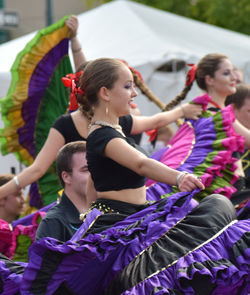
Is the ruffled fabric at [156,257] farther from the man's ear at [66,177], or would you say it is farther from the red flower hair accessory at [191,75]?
the red flower hair accessory at [191,75]

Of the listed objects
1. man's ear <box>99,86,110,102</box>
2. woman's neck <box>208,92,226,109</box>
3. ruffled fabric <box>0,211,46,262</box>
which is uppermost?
man's ear <box>99,86,110,102</box>

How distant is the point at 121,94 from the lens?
11.2ft

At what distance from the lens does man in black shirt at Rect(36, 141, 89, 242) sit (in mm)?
3766

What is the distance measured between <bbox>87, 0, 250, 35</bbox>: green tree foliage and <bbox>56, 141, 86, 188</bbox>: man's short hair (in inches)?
445

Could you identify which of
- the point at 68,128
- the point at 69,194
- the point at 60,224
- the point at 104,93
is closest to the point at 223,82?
the point at 68,128

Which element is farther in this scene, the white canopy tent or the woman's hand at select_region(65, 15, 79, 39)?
the white canopy tent

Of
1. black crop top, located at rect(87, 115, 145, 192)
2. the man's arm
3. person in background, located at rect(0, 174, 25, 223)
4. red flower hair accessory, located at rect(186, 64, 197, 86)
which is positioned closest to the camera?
black crop top, located at rect(87, 115, 145, 192)

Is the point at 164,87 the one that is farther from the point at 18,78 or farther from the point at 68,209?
the point at 68,209

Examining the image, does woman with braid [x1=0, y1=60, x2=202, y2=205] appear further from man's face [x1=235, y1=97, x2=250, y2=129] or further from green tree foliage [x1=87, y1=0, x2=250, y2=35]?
green tree foliage [x1=87, y1=0, x2=250, y2=35]

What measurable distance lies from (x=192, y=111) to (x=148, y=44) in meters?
4.60

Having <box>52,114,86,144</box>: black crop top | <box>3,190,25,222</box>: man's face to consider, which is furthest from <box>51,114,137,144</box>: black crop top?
<box>3,190,25,222</box>: man's face

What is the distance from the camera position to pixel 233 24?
15406 millimetres

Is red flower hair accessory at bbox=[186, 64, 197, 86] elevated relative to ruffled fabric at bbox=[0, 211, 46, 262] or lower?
elevated

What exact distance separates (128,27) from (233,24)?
6.61 metres
